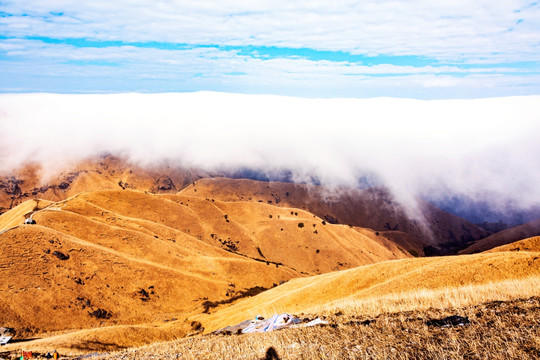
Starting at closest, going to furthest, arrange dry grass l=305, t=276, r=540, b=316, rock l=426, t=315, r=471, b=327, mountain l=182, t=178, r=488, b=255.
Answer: rock l=426, t=315, r=471, b=327 < dry grass l=305, t=276, r=540, b=316 < mountain l=182, t=178, r=488, b=255

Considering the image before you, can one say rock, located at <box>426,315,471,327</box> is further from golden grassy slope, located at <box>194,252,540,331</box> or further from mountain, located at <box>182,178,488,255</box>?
mountain, located at <box>182,178,488,255</box>

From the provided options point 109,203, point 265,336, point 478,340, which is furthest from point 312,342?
point 109,203

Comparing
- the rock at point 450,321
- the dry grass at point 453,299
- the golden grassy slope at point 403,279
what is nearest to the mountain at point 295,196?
the golden grassy slope at point 403,279

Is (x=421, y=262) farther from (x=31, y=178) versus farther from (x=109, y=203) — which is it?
(x=31, y=178)

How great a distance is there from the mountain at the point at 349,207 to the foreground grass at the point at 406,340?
155 m

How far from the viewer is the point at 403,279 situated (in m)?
23.2

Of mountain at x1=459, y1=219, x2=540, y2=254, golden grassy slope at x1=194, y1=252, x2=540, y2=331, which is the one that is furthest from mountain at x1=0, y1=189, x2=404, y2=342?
mountain at x1=459, y1=219, x2=540, y2=254

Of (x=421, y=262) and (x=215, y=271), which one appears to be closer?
(x=421, y=262)

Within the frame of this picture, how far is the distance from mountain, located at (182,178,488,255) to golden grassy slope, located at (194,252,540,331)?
138 m

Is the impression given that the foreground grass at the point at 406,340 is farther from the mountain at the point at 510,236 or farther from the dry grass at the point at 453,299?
the mountain at the point at 510,236

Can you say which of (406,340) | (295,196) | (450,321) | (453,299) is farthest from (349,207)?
(406,340)

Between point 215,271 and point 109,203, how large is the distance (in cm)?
Answer: 3862

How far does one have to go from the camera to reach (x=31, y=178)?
161m

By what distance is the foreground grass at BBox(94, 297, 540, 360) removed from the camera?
764 cm
